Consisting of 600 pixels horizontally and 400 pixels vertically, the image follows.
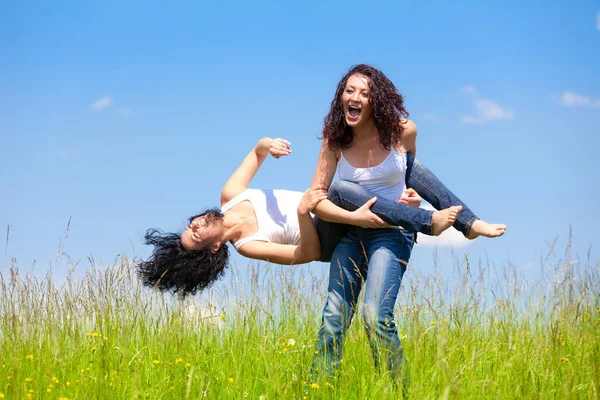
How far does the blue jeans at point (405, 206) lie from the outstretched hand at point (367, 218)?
0.05 metres

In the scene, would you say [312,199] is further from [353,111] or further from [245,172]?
[245,172]

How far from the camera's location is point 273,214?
4988 mm

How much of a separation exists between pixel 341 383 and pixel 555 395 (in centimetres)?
139

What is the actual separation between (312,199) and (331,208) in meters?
0.16

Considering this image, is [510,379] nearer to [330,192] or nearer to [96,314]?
[330,192]

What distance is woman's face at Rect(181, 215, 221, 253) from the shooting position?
17.1 feet

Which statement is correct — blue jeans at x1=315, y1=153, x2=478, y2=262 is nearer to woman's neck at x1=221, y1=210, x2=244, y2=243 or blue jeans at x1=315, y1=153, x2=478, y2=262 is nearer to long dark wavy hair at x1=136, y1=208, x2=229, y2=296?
woman's neck at x1=221, y1=210, x2=244, y2=243

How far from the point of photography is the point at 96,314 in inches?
196

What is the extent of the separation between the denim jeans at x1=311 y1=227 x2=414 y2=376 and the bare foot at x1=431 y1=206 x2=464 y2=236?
0.50 feet

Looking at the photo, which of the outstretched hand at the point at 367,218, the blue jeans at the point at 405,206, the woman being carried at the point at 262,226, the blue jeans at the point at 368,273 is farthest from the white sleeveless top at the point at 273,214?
the outstretched hand at the point at 367,218

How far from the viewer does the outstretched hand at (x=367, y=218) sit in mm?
3717

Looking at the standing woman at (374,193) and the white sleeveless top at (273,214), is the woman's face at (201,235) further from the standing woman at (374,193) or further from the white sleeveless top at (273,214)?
the standing woman at (374,193)

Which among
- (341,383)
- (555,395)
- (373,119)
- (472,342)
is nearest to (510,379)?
(555,395)

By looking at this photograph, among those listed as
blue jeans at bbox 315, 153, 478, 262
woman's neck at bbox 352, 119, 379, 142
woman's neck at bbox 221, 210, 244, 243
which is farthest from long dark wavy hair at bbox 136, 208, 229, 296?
woman's neck at bbox 352, 119, 379, 142
